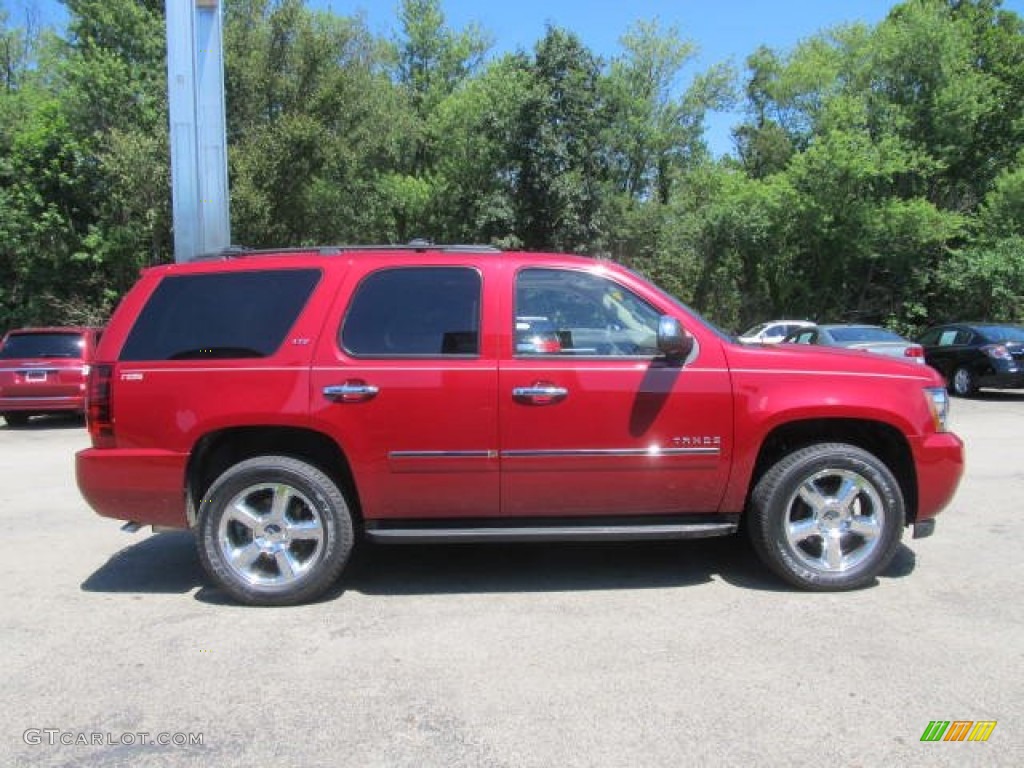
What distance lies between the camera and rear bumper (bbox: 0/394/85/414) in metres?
12.9

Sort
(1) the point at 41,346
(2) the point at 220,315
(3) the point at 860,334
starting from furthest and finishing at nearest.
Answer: (3) the point at 860,334, (1) the point at 41,346, (2) the point at 220,315

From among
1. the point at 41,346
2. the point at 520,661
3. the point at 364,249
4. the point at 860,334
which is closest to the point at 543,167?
the point at 860,334

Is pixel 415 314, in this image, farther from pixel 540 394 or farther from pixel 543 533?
pixel 543 533

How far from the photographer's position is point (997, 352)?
15375mm

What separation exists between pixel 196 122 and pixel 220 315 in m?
6.21

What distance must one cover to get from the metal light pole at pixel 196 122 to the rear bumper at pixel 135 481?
5826 millimetres

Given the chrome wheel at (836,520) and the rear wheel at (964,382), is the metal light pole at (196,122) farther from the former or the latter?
the rear wheel at (964,382)

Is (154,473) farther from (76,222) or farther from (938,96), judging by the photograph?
(938,96)

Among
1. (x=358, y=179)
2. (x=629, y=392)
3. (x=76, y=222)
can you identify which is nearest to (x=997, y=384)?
(x=629, y=392)

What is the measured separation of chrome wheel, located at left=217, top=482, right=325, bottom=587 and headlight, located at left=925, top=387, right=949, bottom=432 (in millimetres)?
3592

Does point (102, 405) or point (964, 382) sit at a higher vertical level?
point (102, 405)

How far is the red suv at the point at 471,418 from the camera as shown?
463 centimetres

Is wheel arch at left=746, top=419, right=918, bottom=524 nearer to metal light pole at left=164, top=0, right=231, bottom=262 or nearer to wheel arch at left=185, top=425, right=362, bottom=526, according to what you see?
wheel arch at left=185, top=425, right=362, bottom=526

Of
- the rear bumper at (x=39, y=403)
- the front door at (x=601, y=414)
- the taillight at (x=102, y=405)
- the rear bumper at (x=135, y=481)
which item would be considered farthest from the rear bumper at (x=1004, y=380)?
the rear bumper at (x=39, y=403)
